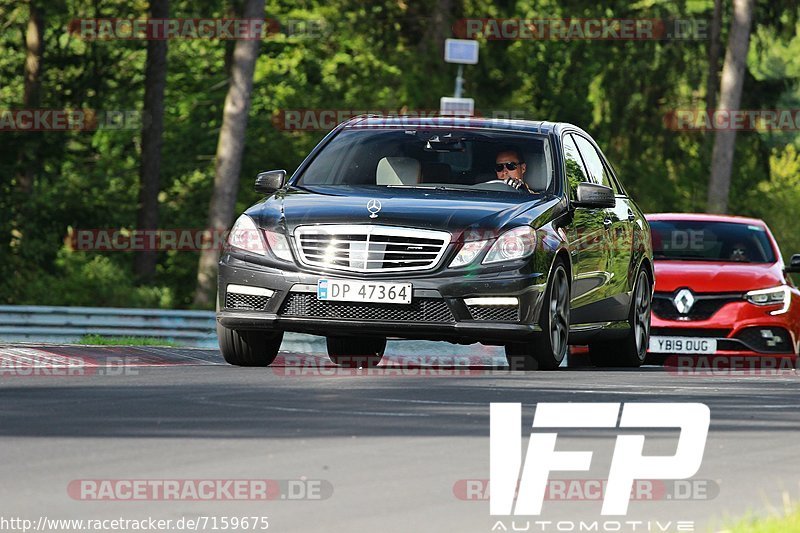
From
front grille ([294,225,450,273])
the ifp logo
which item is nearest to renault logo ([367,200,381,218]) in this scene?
front grille ([294,225,450,273])

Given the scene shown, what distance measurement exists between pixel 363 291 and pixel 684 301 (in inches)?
231

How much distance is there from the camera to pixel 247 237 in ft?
42.8

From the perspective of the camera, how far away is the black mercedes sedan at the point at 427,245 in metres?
12.7

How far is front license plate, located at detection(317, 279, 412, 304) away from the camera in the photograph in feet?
41.2

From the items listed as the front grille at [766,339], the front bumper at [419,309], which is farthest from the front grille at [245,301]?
the front grille at [766,339]

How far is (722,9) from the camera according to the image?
1943 inches

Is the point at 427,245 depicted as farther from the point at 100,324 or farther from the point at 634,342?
the point at 100,324

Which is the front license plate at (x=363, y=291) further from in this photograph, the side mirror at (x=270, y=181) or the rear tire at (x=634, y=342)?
the rear tire at (x=634, y=342)

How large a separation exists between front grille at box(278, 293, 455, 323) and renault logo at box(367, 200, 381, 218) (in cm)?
62

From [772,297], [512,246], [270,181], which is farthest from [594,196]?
[772,297]

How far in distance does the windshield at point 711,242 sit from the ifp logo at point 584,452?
7.66 metres

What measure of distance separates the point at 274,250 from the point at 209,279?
20523 mm

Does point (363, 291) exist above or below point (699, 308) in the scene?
above

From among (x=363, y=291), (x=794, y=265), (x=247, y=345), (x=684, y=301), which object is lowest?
(x=684, y=301)
